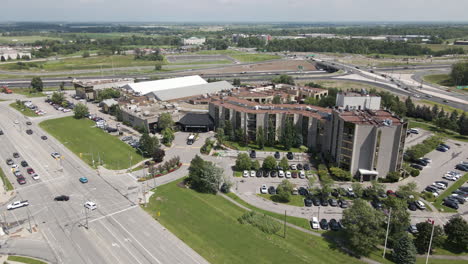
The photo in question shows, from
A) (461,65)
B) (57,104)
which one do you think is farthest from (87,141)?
(461,65)

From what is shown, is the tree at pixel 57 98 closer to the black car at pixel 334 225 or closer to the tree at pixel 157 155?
the tree at pixel 157 155

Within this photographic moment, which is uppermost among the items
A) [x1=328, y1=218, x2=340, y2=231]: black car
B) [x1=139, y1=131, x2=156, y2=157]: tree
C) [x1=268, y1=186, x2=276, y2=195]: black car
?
[x1=139, y1=131, x2=156, y2=157]: tree

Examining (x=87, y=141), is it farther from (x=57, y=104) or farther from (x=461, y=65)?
(x=461, y=65)

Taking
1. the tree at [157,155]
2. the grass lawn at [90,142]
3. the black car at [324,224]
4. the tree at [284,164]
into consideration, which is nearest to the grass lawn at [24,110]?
the grass lawn at [90,142]

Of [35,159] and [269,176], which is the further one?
[35,159]

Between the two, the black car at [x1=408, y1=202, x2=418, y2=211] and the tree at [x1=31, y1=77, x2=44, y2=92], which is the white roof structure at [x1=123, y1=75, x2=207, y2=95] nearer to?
the tree at [x1=31, y1=77, x2=44, y2=92]

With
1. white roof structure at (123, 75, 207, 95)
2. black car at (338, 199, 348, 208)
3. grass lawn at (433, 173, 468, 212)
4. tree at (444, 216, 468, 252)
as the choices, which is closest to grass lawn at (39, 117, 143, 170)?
white roof structure at (123, 75, 207, 95)
